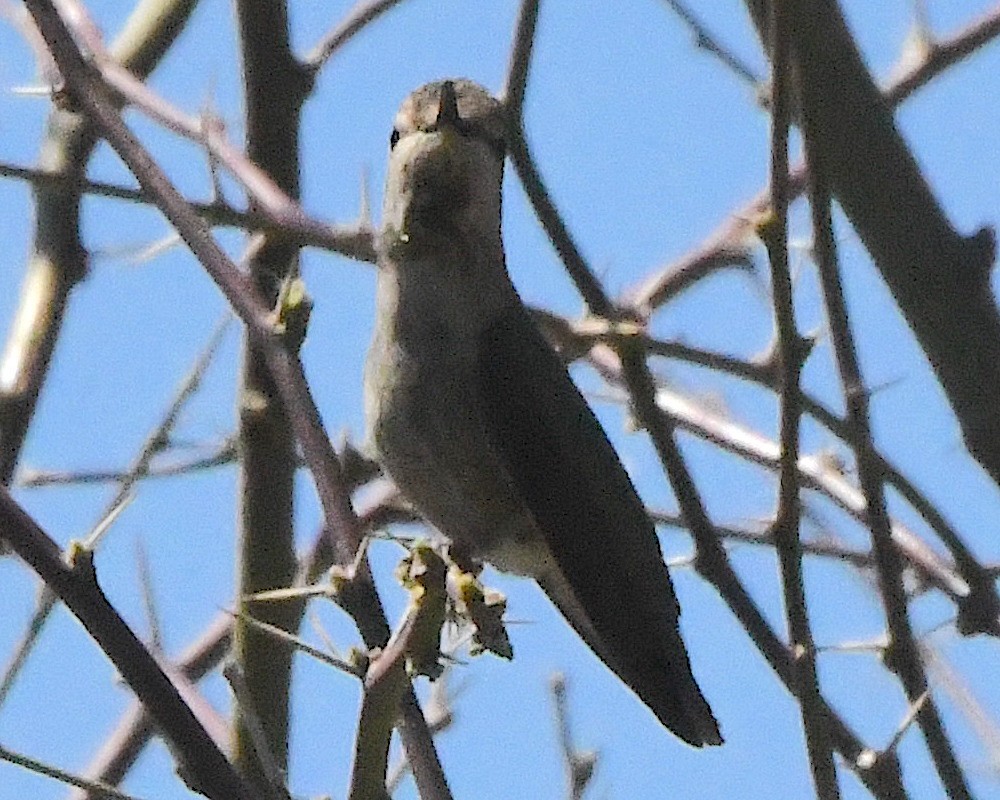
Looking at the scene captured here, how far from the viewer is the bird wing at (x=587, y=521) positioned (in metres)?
3.32

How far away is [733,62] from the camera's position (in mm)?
3355

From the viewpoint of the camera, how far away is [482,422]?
336 centimetres

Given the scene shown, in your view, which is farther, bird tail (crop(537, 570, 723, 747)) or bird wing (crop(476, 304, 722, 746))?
bird wing (crop(476, 304, 722, 746))

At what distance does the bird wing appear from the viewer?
3.32m

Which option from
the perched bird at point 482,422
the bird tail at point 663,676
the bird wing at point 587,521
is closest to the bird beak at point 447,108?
the perched bird at point 482,422

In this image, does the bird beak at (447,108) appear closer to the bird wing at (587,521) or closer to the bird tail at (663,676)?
the bird wing at (587,521)

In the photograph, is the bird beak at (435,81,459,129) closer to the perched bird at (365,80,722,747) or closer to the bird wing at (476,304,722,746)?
the perched bird at (365,80,722,747)

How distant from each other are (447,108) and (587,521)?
822 millimetres

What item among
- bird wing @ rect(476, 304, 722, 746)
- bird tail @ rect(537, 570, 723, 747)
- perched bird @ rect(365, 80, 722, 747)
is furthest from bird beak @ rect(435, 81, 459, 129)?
bird tail @ rect(537, 570, 723, 747)

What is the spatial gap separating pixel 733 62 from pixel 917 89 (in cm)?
47

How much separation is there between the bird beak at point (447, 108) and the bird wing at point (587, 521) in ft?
1.39

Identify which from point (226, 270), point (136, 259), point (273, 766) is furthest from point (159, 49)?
point (273, 766)

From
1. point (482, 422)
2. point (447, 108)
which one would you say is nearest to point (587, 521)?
point (482, 422)

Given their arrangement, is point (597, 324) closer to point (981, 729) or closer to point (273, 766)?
point (273, 766)
